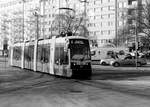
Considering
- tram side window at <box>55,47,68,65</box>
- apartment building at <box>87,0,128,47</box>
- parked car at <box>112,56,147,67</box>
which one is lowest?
parked car at <box>112,56,147,67</box>

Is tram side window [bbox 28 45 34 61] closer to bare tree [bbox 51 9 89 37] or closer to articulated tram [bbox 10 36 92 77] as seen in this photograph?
articulated tram [bbox 10 36 92 77]

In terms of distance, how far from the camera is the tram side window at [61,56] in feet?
75.2

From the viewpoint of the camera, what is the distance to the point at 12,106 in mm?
10977

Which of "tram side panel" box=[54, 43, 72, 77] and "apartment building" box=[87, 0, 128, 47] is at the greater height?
"apartment building" box=[87, 0, 128, 47]

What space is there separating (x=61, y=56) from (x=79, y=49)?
4.84ft

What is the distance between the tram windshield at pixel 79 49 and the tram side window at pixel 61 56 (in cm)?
54

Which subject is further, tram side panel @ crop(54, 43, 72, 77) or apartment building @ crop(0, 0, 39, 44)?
apartment building @ crop(0, 0, 39, 44)

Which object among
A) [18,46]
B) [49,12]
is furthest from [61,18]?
[49,12]

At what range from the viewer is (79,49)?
23.2 meters

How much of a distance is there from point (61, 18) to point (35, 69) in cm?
2976

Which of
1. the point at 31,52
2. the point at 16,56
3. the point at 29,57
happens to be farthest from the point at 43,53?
the point at 16,56

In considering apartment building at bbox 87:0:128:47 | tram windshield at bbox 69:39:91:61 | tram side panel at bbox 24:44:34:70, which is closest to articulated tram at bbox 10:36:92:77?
tram windshield at bbox 69:39:91:61

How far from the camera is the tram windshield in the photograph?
22811mm

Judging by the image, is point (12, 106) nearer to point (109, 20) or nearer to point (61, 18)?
point (61, 18)
